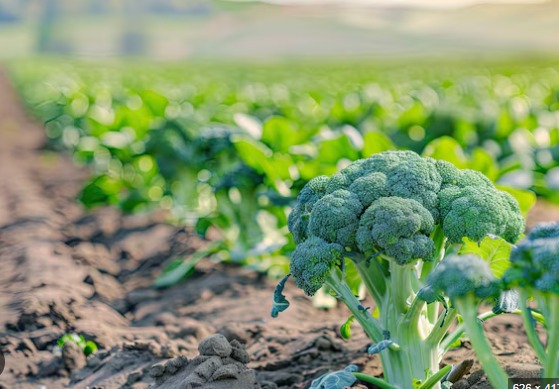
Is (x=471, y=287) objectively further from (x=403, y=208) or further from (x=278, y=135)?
(x=278, y=135)

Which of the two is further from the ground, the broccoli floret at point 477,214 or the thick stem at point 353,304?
the broccoli floret at point 477,214

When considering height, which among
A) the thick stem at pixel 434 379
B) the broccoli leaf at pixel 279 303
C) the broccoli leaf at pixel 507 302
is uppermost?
the broccoli leaf at pixel 507 302

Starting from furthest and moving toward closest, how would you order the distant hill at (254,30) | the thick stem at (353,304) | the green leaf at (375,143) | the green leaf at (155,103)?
the distant hill at (254,30) → the green leaf at (155,103) → the green leaf at (375,143) → the thick stem at (353,304)

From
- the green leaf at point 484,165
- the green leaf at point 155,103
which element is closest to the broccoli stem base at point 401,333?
the green leaf at point 484,165

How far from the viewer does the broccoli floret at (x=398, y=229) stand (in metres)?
2.46

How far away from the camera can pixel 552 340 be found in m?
2.03

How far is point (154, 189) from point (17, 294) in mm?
2791

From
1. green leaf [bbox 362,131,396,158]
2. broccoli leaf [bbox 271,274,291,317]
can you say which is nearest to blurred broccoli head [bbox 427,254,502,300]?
broccoli leaf [bbox 271,274,291,317]

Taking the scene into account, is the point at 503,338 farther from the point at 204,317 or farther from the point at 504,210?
the point at 204,317

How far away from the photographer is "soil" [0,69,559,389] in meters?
3.42

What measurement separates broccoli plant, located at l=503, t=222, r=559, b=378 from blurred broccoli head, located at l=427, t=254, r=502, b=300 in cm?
6

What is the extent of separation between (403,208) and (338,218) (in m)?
0.22

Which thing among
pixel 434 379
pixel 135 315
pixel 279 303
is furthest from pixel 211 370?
pixel 135 315

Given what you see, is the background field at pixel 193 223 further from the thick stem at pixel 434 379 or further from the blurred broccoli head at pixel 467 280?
the blurred broccoli head at pixel 467 280
